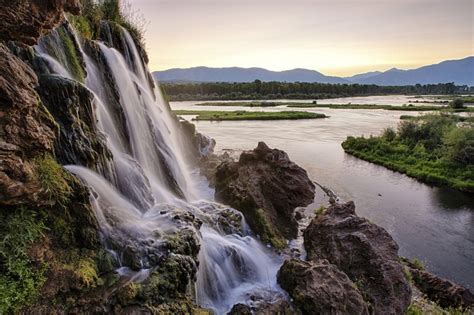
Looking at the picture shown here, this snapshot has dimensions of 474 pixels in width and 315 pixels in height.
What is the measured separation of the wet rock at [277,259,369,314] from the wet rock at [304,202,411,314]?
151 centimetres

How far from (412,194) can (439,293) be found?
15.3 meters

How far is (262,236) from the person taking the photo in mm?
15172

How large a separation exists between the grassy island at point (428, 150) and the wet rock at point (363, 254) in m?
20.0

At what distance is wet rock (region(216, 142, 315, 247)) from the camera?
16.3m

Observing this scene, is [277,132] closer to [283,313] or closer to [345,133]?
[345,133]

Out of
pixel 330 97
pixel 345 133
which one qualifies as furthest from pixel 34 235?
pixel 330 97

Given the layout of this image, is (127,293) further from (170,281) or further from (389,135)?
(389,135)

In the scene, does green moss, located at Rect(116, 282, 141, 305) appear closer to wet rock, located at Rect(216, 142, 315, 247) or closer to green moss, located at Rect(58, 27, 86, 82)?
green moss, located at Rect(58, 27, 86, 82)

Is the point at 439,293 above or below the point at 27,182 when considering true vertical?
below

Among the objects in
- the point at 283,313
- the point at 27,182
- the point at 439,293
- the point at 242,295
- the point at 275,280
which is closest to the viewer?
the point at 27,182

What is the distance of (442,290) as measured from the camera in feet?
47.5

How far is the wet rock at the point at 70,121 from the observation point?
983cm

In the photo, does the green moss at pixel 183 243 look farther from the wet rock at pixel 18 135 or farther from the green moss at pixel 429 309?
the green moss at pixel 429 309

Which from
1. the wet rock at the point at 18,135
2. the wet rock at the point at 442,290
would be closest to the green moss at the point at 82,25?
the wet rock at the point at 18,135
